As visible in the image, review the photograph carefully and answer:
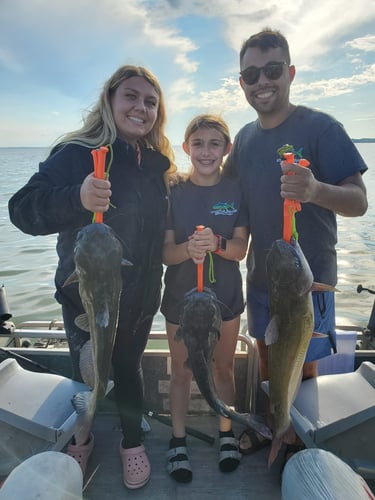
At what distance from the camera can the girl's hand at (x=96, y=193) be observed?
1798 millimetres

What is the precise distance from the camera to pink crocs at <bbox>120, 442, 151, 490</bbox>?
2705 mm

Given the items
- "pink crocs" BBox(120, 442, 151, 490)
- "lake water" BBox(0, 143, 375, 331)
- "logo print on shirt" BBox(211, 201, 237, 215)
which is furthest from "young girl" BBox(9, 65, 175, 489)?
"lake water" BBox(0, 143, 375, 331)

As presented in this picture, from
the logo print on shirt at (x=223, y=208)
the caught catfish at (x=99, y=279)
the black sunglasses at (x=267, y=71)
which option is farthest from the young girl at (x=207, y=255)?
the caught catfish at (x=99, y=279)

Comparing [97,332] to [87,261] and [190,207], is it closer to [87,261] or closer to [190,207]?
[87,261]

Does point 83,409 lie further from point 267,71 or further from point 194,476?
point 267,71

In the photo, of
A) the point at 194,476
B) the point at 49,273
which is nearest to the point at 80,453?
the point at 194,476

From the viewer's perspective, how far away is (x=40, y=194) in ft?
6.98

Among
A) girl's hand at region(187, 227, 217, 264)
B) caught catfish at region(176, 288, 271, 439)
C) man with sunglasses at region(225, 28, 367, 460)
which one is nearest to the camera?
caught catfish at region(176, 288, 271, 439)

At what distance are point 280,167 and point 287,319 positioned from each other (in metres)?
1.17

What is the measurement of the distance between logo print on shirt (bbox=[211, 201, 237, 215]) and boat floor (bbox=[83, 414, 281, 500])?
1.95m

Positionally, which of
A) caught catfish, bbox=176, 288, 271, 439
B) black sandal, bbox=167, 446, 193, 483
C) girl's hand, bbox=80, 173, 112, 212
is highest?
girl's hand, bbox=80, 173, 112, 212

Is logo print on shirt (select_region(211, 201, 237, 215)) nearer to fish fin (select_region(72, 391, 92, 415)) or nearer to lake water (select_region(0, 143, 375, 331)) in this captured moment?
fish fin (select_region(72, 391, 92, 415))

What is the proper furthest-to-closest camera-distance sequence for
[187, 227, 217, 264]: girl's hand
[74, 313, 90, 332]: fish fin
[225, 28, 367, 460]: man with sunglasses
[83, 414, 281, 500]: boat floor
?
[83, 414, 281, 500]: boat floor
[225, 28, 367, 460]: man with sunglasses
[187, 227, 217, 264]: girl's hand
[74, 313, 90, 332]: fish fin

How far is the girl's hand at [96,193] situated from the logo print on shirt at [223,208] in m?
1.17
